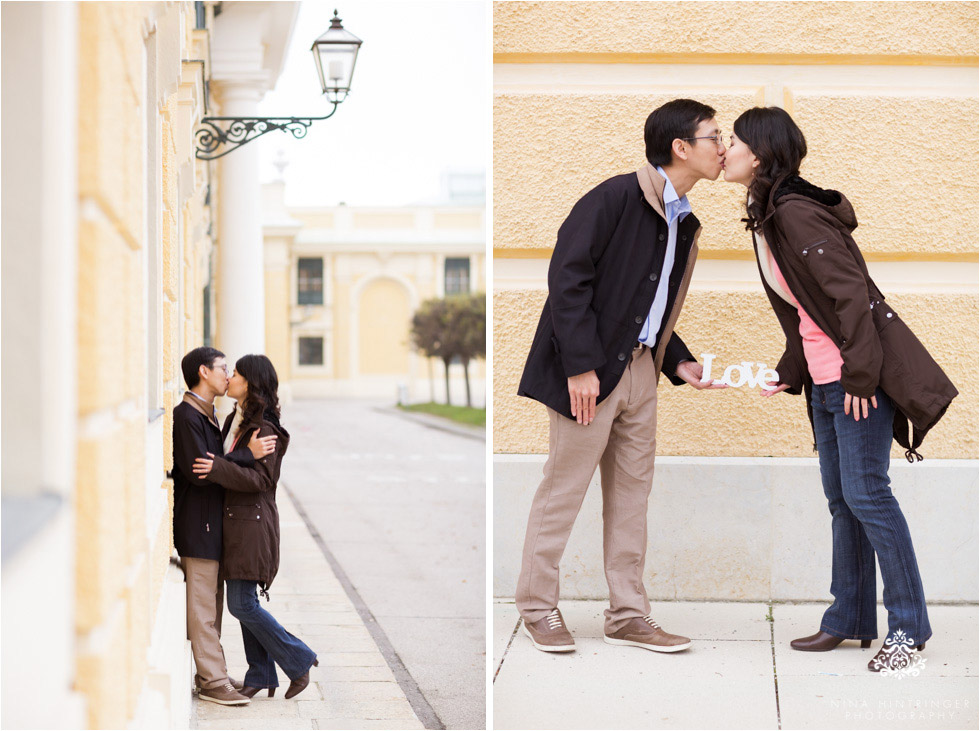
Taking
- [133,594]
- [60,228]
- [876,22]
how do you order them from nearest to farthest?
[60,228]
[133,594]
[876,22]

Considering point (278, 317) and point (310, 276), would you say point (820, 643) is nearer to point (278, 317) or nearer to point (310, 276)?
point (278, 317)

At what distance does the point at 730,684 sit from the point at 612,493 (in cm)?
80

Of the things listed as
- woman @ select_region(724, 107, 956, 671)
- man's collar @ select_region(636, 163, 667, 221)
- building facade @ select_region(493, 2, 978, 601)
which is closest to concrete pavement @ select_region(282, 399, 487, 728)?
building facade @ select_region(493, 2, 978, 601)

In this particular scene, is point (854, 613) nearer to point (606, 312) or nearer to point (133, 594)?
point (606, 312)

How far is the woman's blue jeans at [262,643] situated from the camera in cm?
385

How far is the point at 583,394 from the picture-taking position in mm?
3561

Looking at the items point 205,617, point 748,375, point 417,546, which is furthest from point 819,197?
point 417,546

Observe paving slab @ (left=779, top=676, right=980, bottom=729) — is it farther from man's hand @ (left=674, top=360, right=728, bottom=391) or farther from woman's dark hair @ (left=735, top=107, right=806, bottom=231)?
woman's dark hair @ (left=735, top=107, right=806, bottom=231)

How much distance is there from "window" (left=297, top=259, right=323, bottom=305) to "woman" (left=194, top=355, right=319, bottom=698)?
133ft

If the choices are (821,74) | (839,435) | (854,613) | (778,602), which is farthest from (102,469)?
(821,74)

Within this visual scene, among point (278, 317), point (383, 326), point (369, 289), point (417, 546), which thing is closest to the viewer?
point (417, 546)

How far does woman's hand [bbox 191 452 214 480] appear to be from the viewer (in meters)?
3.52

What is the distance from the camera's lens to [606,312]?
360cm

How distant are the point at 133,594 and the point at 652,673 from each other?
83.5 inches
